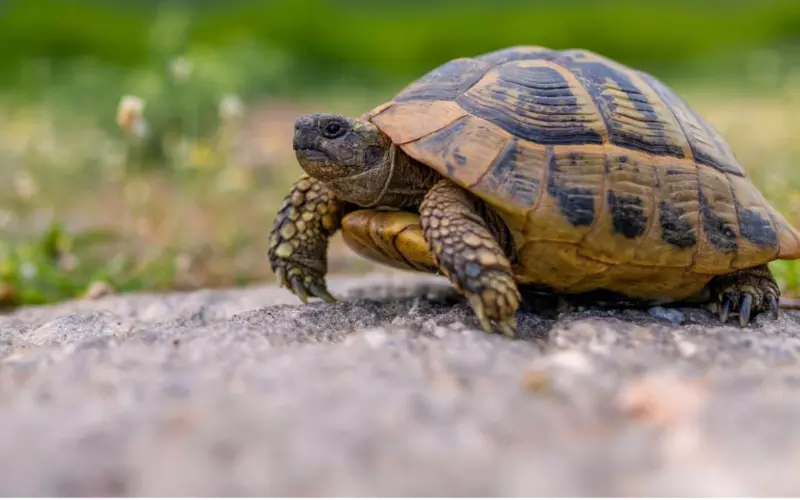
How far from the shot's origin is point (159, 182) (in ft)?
19.9

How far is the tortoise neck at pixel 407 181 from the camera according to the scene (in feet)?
8.29

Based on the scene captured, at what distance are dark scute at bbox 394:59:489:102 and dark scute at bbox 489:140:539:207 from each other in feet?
1.29

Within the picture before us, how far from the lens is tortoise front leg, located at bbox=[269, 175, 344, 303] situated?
9.03 feet

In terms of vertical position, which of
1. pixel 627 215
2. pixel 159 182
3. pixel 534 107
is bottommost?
pixel 159 182

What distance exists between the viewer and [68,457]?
3.61 feet

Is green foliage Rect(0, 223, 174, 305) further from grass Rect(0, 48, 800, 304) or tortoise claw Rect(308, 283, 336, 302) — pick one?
tortoise claw Rect(308, 283, 336, 302)

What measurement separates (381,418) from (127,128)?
307 cm

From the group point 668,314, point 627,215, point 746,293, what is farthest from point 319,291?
point 746,293

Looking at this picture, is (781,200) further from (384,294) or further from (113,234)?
(113,234)

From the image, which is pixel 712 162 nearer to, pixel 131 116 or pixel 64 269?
pixel 131 116

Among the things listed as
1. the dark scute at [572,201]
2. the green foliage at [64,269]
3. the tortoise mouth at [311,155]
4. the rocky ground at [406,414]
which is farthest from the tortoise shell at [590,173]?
the green foliage at [64,269]

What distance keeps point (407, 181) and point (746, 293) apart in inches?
52.9

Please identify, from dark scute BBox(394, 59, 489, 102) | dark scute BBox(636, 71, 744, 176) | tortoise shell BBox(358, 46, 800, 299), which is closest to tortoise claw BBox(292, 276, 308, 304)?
tortoise shell BBox(358, 46, 800, 299)

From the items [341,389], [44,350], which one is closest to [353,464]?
[341,389]
